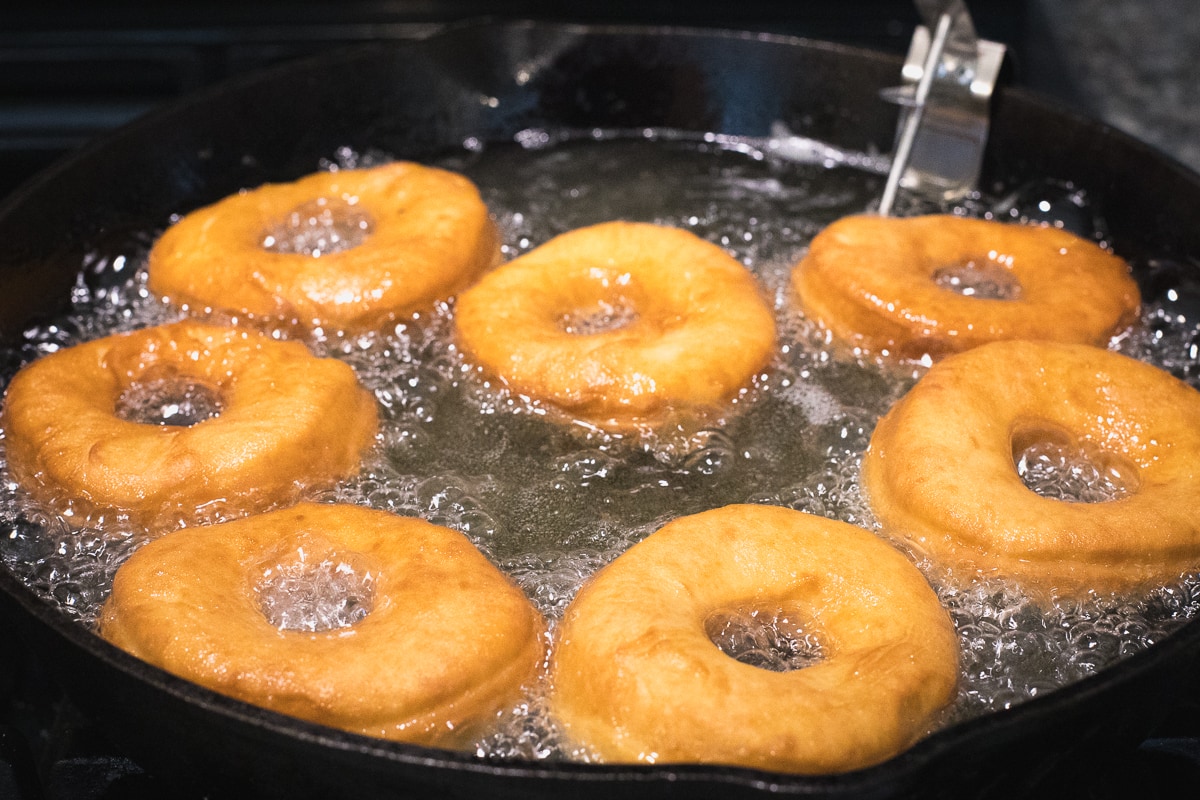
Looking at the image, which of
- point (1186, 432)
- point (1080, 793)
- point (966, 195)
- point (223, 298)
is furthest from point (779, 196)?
point (1080, 793)

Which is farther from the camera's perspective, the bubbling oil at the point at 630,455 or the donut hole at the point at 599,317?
the donut hole at the point at 599,317

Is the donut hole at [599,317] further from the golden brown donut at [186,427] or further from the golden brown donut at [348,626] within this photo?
the golden brown donut at [348,626]

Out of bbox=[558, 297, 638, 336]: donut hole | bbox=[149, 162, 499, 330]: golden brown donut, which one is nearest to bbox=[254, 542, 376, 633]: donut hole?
bbox=[149, 162, 499, 330]: golden brown donut

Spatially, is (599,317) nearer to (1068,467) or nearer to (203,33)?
(1068,467)

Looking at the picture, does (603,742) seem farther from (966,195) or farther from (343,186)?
(966,195)

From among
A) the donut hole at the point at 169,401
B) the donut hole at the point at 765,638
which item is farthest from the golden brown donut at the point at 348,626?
the donut hole at the point at 169,401

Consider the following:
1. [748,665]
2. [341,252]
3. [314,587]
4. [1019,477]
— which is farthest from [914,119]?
[314,587]
